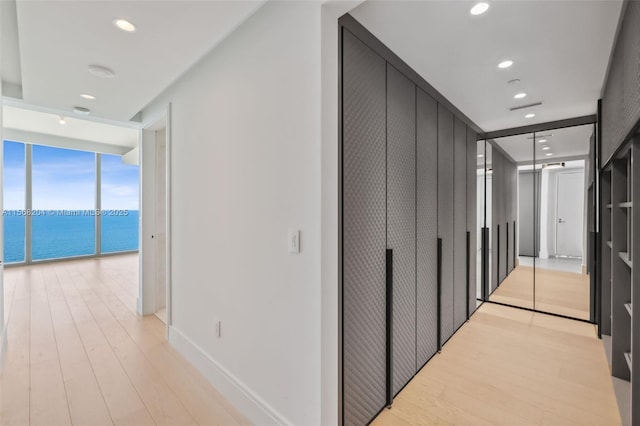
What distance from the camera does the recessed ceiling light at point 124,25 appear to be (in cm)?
177

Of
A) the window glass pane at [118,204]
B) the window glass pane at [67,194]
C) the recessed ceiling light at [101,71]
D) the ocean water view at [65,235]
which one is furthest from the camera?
the window glass pane at [118,204]

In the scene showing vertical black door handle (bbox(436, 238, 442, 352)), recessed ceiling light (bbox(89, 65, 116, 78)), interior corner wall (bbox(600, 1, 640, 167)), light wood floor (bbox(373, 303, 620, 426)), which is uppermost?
recessed ceiling light (bbox(89, 65, 116, 78))

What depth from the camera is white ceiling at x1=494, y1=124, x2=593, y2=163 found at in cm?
346

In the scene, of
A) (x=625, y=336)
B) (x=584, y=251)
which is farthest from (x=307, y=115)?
(x=584, y=251)

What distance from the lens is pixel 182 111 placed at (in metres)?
2.63

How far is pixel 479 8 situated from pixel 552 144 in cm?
304

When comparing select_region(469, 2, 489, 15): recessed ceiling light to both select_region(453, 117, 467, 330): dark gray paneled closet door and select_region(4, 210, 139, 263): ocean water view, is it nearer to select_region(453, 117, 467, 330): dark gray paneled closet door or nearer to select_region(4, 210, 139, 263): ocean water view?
select_region(453, 117, 467, 330): dark gray paneled closet door

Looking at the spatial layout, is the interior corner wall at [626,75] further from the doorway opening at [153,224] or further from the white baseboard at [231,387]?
the doorway opening at [153,224]

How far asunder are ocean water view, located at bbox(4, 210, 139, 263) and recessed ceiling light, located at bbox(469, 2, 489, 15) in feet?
29.2

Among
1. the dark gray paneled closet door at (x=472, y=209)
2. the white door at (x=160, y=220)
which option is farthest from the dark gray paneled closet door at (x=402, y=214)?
the white door at (x=160, y=220)

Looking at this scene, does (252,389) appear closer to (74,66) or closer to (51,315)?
(74,66)

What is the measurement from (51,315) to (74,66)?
3.11m

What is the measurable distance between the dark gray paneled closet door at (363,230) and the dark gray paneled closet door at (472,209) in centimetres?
204

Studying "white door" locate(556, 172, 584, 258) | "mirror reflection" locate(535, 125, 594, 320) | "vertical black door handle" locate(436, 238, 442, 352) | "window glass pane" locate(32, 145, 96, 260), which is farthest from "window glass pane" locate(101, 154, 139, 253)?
"white door" locate(556, 172, 584, 258)
